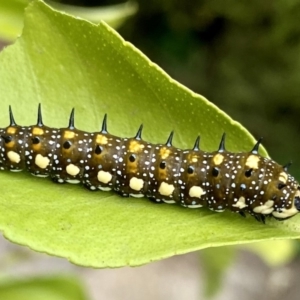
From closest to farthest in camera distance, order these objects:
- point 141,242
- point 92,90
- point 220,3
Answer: point 141,242 < point 92,90 < point 220,3

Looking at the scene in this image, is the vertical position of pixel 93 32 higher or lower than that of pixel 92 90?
higher

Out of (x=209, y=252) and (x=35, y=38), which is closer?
(x=35, y=38)

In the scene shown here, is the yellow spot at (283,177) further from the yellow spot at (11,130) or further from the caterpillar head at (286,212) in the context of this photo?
the yellow spot at (11,130)

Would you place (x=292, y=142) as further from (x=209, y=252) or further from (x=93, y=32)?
(x=93, y=32)

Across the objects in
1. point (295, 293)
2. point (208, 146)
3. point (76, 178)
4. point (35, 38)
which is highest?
point (35, 38)

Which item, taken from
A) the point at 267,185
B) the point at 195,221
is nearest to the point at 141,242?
the point at 195,221

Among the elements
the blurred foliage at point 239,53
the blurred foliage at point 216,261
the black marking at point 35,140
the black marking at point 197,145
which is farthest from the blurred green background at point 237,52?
the black marking at point 197,145

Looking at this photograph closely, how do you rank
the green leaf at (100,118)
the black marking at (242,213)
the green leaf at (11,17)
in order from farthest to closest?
the green leaf at (11,17) < the black marking at (242,213) < the green leaf at (100,118)
